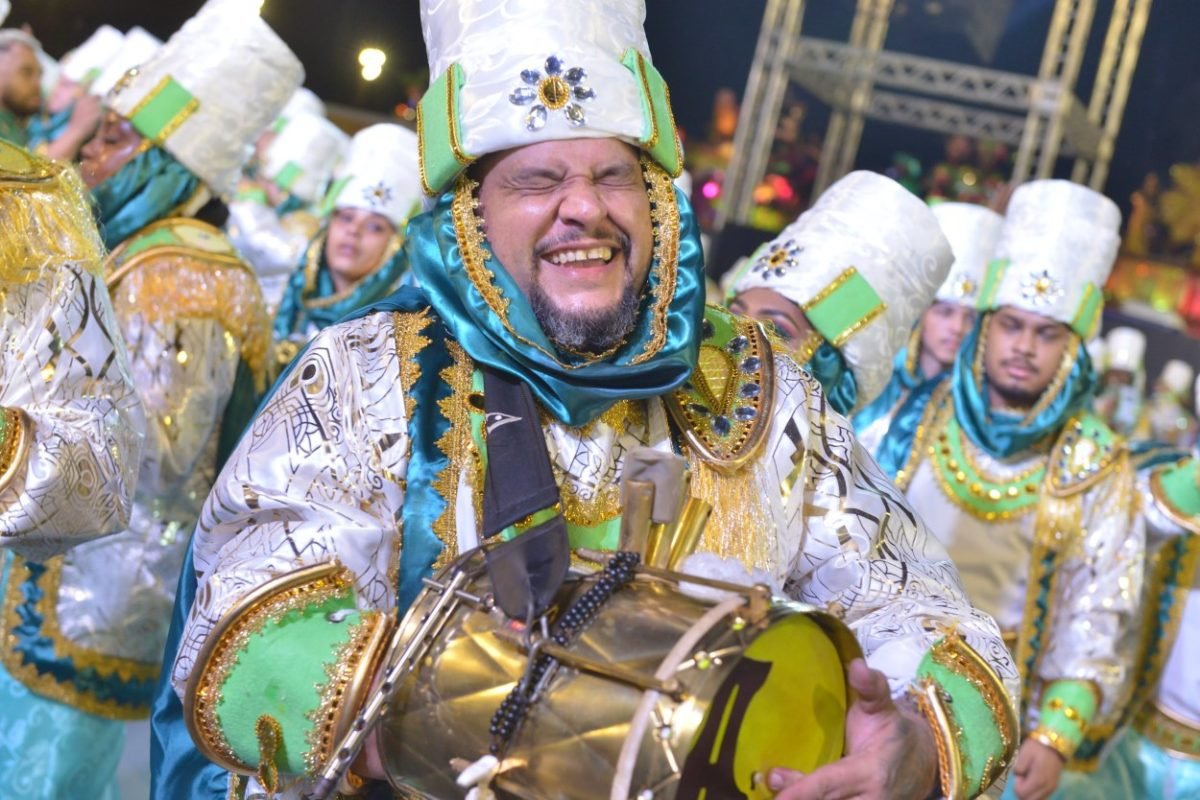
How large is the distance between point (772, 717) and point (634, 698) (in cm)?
22

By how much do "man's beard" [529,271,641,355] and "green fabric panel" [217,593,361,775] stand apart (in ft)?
1.90

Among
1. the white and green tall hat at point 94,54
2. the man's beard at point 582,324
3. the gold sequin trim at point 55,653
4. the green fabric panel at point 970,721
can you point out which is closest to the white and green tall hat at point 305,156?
the white and green tall hat at point 94,54

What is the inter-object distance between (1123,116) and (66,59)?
8813 mm

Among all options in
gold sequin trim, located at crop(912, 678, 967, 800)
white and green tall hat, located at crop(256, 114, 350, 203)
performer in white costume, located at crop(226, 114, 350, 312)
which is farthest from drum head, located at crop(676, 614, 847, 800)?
white and green tall hat, located at crop(256, 114, 350, 203)

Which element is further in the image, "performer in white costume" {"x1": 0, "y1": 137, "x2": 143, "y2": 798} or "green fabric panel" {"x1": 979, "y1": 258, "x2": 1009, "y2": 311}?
"green fabric panel" {"x1": 979, "y1": 258, "x2": 1009, "y2": 311}

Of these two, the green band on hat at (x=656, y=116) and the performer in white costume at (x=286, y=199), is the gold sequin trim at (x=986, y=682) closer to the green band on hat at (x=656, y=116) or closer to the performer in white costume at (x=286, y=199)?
the green band on hat at (x=656, y=116)

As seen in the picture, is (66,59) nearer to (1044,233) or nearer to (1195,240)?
(1044,233)

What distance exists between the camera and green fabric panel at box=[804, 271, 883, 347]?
3.61 m

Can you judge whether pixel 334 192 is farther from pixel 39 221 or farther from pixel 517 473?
pixel 517 473

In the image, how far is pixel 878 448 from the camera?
4922 millimetres

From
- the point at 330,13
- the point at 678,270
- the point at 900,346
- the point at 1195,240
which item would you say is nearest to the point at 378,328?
the point at 678,270

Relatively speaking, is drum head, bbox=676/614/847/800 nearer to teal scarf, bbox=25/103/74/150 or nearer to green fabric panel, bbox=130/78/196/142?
green fabric panel, bbox=130/78/196/142

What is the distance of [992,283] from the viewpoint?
482cm

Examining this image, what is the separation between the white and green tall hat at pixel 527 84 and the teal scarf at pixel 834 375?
127 centimetres
